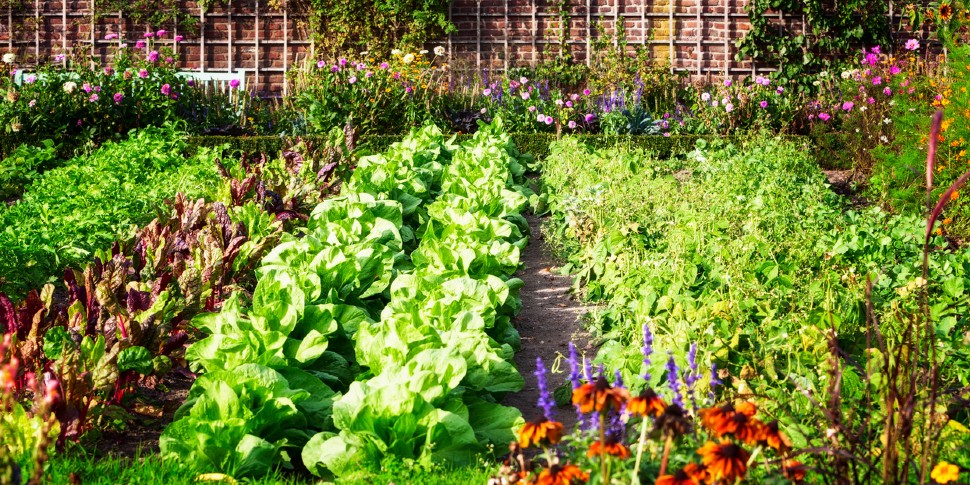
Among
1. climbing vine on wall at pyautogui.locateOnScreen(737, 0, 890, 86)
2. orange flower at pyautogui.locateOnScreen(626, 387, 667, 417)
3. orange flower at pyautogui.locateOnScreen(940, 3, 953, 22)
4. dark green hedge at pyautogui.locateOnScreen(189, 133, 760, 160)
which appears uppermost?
climbing vine on wall at pyautogui.locateOnScreen(737, 0, 890, 86)

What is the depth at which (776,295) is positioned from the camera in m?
4.09

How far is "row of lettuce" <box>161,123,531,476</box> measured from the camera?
3002 millimetres

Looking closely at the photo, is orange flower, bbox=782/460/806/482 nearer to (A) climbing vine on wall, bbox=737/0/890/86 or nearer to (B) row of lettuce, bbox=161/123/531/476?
(B) row of lettuce, bbox=161/123/531/476

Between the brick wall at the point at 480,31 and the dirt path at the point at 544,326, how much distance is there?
827 centimetres

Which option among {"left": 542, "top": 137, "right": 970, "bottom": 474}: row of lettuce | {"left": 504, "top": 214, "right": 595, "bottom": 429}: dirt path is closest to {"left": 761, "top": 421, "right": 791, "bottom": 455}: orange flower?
{"left": 542, "top": 137, "right": 970, "bottom": 474}: row of lettuce

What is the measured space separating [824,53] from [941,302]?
10928 millimetres

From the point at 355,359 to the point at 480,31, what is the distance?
10713 mm

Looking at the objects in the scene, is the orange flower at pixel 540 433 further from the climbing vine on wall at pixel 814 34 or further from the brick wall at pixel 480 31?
the climbing vine on wall at pixel 814 34

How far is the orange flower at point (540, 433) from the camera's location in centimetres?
198

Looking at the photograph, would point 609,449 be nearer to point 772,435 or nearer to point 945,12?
point 772,435

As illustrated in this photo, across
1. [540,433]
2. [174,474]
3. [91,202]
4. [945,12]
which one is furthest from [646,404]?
[945,12]

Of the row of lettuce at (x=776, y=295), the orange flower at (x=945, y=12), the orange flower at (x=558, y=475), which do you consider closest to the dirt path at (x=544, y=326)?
the row of lettuce at (x=776, y=295)

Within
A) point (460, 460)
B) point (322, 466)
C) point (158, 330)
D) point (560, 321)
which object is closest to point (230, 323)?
point (158, 330)

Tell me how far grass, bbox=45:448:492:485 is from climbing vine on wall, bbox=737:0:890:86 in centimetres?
1207
